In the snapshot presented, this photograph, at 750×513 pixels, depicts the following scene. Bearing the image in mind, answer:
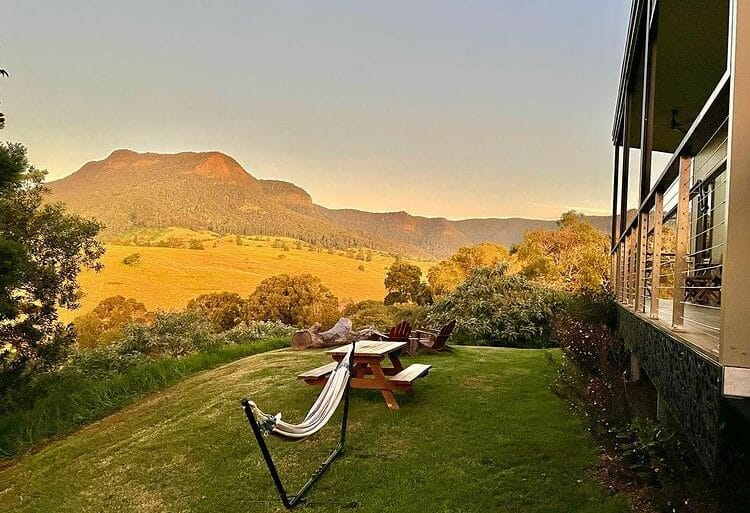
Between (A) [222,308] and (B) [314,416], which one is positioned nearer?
(B) [314,416]

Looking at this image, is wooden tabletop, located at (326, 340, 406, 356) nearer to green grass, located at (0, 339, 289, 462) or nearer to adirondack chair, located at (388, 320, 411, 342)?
adirondack chair, located at (388, 320, 411, 342)

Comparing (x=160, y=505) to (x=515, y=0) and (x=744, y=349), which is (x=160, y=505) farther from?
(x=515, y=0)

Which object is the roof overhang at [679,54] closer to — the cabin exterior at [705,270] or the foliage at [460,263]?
the cabin exterior at [705,270]

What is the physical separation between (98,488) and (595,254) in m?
16.7

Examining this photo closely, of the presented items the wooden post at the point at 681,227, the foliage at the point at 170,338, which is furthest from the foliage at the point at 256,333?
the wooden post at the point at 681,227

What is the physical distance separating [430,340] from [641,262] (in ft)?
19.0

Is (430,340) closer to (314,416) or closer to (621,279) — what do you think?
(621,279)

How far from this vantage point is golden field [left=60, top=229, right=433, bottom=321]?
19.6 m

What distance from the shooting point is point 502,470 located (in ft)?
14.1

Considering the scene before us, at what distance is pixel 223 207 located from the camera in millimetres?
25641

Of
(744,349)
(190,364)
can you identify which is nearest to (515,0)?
(190,364)

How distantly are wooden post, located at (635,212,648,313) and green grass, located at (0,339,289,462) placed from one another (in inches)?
264

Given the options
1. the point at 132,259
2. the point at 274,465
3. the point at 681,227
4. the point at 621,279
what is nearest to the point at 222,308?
the point at 132,259

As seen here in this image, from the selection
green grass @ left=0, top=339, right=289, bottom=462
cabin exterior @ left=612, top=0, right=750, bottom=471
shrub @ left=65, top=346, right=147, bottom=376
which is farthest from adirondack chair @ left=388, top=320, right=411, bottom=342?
shrub @ left=65, top=346, right=147, bottom=376
